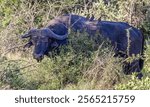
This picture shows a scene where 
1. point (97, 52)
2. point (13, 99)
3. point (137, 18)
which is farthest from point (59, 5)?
point (13, 99)

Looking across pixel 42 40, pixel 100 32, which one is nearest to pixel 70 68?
pixel 42 40

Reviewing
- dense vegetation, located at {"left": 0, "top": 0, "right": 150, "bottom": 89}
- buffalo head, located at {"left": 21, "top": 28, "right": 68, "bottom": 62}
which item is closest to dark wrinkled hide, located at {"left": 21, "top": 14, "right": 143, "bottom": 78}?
buffalo head, located at {"left": 21, "top": 28, "right": 68, "bottom": 62}

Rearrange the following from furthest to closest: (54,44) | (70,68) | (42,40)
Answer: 1. (54,44)
2. (42,40)
3. (70,68)

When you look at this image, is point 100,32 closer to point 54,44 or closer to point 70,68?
point 54,44

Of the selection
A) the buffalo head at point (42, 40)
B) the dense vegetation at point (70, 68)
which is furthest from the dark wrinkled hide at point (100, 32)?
the dense vegetation at point (70, 68)

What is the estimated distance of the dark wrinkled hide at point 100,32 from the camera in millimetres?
10664

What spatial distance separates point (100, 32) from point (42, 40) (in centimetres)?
132

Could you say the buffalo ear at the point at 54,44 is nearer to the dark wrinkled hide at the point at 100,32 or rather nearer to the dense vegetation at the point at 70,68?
the dark wrinkled hide at the point at 100,32

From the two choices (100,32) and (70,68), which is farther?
(100,32)

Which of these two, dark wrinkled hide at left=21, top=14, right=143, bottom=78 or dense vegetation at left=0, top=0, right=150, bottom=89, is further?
dark wrinkled hide at left=21, top=14, right=143, bottom=78

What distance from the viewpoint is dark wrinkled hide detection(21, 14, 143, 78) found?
35.0 ft

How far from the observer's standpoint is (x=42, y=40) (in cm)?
1060

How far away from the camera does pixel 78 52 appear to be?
10.2m

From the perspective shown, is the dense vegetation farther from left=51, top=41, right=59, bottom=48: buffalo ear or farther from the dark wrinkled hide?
left=51, top=41, right=59, bottom=48: buffalo ear
